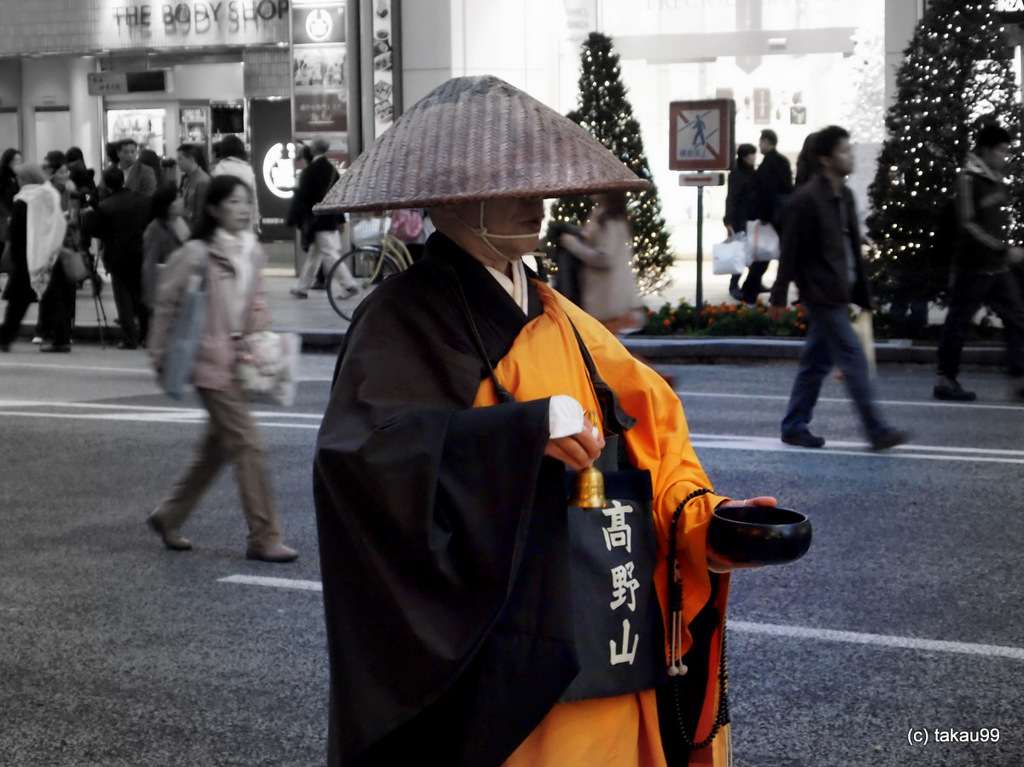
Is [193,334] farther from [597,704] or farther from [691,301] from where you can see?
[691,301]

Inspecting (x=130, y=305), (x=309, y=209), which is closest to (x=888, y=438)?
(x=130, y=305)

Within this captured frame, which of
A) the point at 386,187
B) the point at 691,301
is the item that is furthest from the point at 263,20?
the point at 386,187

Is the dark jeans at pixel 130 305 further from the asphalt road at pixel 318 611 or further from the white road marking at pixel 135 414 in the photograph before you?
the asphalt road at pixel 318 611

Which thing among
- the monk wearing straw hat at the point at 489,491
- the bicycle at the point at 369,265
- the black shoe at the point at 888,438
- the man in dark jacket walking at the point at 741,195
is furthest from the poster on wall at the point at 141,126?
the monk wearing straw hat at the point at 489,491

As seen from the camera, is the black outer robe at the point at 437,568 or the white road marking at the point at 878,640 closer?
the black outer robe at the point at 437,568

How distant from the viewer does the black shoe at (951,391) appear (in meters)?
10.6

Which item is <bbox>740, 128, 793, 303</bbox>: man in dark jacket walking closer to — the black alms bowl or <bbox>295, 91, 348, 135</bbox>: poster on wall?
<bbox>295, 91, 348, 135</bbox>: poster on wall

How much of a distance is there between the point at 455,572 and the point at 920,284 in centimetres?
1167

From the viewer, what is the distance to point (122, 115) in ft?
80.8

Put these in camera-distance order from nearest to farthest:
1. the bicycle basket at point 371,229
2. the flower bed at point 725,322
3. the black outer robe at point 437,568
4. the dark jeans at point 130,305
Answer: the black outer robe at point 437,568
the flower bed at point 725,322
the dark jeans at point 130,305
the bicycle basket at point 371,229

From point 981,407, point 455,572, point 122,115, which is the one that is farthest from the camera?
point 122,115

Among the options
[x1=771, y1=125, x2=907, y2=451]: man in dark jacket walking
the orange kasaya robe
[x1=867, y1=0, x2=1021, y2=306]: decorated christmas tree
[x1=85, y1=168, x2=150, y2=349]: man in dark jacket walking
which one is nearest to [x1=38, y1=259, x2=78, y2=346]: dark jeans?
[x1=85, y1=168, x2=150, y2=349]: man in dark jacket walking

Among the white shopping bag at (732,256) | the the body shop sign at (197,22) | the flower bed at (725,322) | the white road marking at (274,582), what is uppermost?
the the body shop sign at (197,22)

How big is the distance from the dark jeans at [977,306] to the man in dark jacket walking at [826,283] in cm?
187
